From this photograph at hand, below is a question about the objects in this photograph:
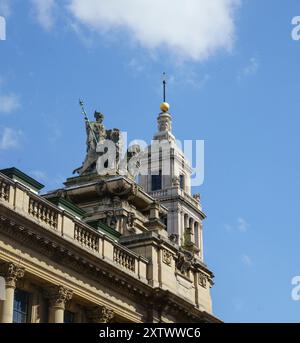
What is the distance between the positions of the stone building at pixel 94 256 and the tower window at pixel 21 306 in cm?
4

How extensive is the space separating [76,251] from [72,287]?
1.66 metres

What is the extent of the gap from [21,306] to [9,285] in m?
2.30

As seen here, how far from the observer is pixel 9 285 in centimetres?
3900

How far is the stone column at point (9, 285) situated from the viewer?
3834 centimetres

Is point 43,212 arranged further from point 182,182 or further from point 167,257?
point 182,182

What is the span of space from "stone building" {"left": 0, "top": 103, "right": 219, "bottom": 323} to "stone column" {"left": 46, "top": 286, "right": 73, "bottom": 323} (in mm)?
45

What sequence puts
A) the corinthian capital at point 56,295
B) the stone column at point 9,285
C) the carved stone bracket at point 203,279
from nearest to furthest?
the stone column at point 9,285, the corinthian capital at point 56,295, the carved stone bracket at point 203,279

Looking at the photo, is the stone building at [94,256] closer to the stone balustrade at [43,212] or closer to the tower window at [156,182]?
the stone balustrade at [43,212]

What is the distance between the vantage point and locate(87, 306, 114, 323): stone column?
147ft

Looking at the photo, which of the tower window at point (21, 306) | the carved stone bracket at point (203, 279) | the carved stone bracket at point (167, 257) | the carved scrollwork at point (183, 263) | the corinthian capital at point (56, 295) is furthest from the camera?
the carved stone bracket at point (203, 279)

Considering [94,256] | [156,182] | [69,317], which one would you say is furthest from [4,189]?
[156,182]

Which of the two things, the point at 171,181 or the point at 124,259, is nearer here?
the point at 124,259

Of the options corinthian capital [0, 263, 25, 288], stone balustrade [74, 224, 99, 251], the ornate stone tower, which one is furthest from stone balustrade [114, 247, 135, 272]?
the ornate stone tower

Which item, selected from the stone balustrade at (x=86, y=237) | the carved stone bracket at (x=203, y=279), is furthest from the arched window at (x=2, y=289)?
the carved stone bracket at (x=203, y=279)
